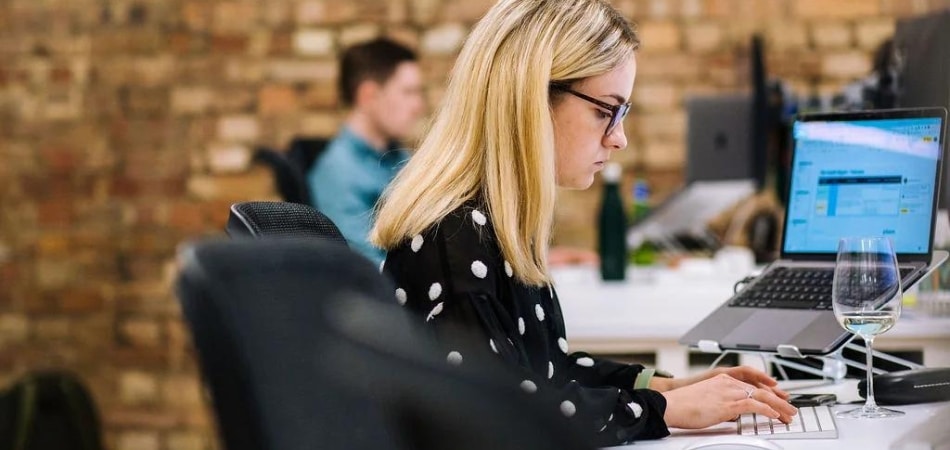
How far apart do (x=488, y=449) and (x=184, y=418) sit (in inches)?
143

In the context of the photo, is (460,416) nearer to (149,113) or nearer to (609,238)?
(609,238)

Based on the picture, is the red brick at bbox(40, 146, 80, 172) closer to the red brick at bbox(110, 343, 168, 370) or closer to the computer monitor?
the red brick at bbox(110, 343, 168, 370)

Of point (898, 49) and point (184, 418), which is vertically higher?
point (898, 49)

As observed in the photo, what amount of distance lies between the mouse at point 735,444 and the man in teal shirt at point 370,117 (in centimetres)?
219

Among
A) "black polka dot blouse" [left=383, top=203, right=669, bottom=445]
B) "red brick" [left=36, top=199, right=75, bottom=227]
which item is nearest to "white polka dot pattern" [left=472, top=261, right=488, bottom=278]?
"black polka dot blouse" [left=383, top=203, right=669, bottom=445]

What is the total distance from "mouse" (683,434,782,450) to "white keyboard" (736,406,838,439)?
41 millimetres

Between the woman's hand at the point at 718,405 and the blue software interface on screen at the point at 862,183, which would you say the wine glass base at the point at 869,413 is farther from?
the blue software interface on screen at the point at 862,183

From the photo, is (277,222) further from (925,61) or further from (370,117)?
(370,117)

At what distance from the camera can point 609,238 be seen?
9.28 feet

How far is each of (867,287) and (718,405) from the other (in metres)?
0.21

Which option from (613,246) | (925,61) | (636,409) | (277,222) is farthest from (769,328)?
(613,246)

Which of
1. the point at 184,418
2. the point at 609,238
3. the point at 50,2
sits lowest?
the point at 184,418

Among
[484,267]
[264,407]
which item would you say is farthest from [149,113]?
[264,407]

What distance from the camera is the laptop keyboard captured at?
58.2 inches
